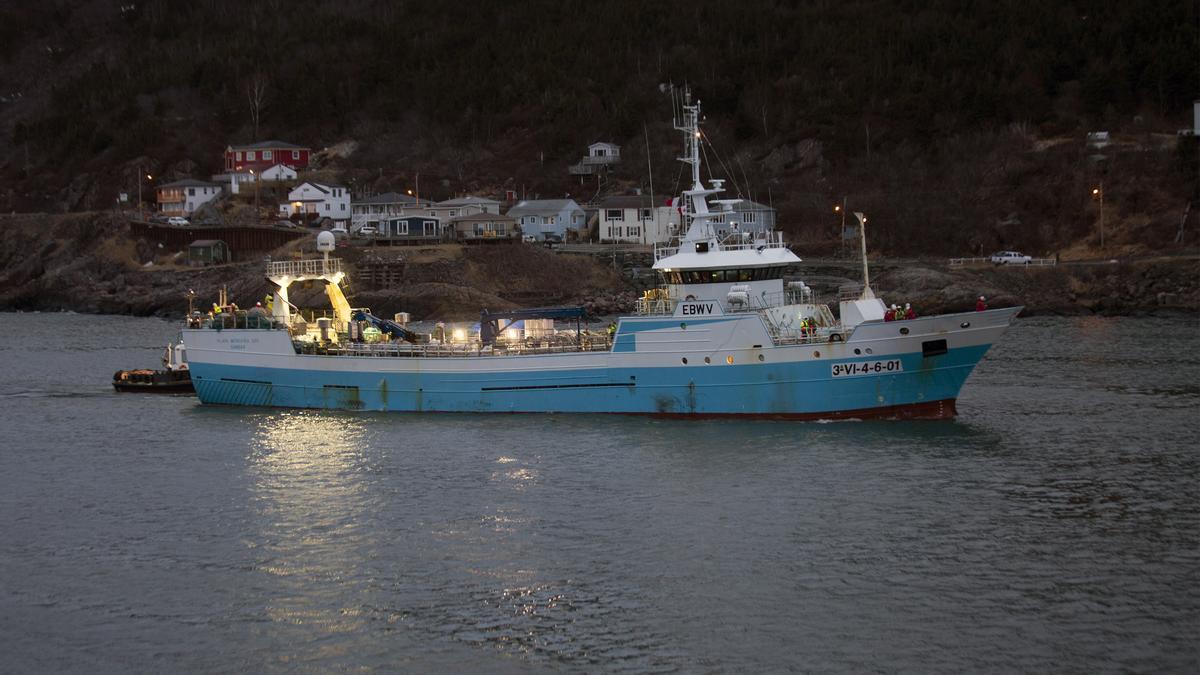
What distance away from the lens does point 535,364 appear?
41188 millimetres

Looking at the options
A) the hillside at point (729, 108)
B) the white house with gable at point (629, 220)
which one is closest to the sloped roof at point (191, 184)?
the hillside at point (729, 108)

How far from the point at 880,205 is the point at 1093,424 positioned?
209 ft

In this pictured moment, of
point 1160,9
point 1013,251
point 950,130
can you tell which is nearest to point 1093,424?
point 1013,251

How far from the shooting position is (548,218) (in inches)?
4107

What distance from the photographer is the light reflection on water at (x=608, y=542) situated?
2131 cm

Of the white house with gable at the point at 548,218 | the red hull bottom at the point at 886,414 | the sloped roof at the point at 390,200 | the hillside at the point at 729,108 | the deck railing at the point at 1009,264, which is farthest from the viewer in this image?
the sloped roof at the point at 390,200

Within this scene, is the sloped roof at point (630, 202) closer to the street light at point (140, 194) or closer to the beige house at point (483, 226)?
the beige house at point (483, 226)

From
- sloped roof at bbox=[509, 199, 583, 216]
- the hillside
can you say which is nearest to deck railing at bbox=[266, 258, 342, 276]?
the hillside

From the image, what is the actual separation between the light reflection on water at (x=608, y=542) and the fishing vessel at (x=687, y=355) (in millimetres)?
994

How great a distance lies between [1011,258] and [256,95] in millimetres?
106638

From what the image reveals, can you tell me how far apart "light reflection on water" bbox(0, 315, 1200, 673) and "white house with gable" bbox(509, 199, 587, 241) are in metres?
61.8

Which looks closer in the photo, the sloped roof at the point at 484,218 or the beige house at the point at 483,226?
the beige house at the point at 483,226

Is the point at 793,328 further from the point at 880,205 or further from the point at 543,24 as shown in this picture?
the point at 543,24

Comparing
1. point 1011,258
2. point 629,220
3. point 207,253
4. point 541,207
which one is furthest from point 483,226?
point 1011,258
